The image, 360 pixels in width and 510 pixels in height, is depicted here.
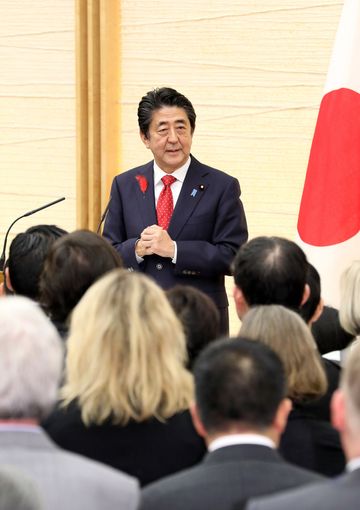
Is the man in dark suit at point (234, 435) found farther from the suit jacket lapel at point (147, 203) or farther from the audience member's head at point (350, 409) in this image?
the suit jacket lapel at point (147, 203)

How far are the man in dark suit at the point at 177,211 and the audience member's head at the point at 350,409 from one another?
241 centimetres

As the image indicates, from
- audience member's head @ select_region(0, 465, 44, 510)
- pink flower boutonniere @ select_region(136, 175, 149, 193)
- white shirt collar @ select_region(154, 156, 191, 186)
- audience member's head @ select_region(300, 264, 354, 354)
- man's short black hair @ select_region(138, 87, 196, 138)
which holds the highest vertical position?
man's short black hair @ select_region(138, 87, 196, 138)

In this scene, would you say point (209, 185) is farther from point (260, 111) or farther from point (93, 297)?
point (93, 297)

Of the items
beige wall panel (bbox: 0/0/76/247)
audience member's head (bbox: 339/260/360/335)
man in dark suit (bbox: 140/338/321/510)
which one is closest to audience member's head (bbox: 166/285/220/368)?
audience member's head (bbox: 339/260/360/335)

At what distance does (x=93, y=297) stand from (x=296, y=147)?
117 inches

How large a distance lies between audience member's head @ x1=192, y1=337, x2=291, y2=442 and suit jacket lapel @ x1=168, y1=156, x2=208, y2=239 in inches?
92.1

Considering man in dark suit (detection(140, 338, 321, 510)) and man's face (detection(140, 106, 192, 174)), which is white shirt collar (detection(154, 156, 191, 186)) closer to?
man's face (detection(140, 106, 192, 174))

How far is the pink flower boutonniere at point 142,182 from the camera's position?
4414 mm

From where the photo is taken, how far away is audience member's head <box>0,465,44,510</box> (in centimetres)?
135

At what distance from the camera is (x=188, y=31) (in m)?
5.42

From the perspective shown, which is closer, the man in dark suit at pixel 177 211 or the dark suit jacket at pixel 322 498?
the dark suit jacket at pixel 322 498

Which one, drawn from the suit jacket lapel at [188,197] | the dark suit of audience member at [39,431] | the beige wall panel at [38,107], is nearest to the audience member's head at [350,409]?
the dark suit of audience member at [39,431]

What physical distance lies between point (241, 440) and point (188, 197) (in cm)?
250

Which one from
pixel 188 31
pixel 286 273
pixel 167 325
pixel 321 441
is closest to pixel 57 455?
pixel 167 325
